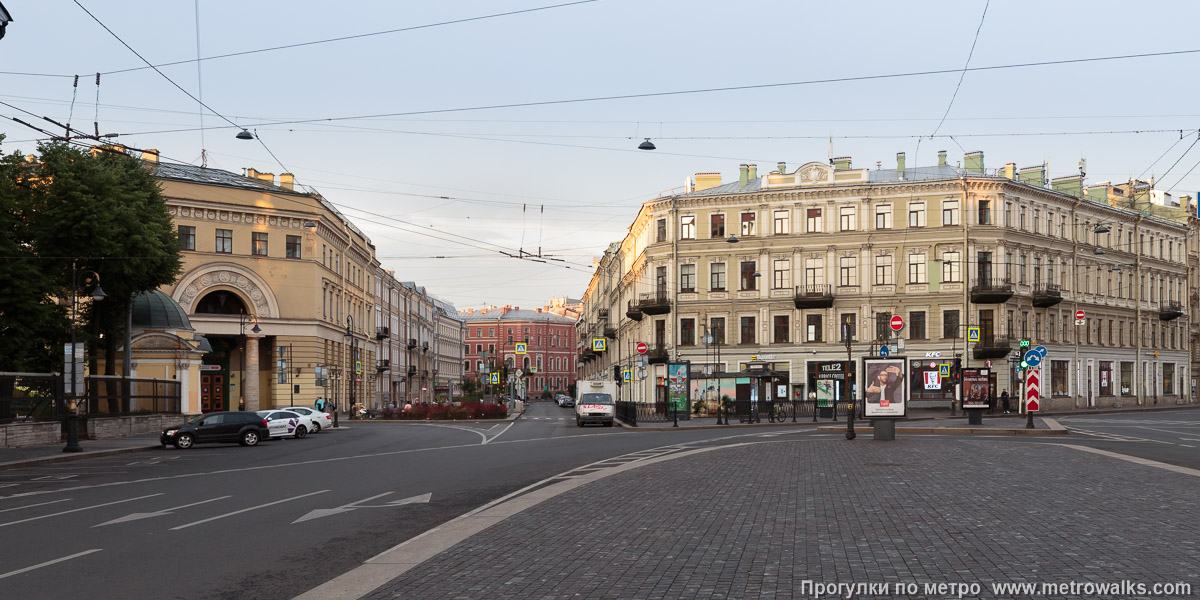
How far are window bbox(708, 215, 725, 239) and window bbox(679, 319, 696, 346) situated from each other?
583cm

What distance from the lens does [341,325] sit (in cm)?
7675

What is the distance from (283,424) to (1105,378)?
5857cm

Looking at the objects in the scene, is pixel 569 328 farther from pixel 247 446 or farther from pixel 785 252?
pixel 247 446

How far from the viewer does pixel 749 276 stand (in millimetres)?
68125

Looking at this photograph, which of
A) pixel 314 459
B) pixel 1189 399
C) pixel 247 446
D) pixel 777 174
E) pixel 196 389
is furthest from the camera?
pixel 1189 399

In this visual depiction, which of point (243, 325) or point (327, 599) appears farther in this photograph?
point (243, 325)

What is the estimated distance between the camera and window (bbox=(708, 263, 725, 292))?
68938 millimetres

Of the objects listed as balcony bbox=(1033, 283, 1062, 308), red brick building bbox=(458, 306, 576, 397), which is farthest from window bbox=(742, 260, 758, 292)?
red brick building bbox=(458, 306, 576, 397)

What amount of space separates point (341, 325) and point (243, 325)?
13.2m

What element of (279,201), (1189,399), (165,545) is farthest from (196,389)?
(1189,399)

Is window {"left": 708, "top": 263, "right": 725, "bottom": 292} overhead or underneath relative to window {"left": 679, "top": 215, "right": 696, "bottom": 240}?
underneath

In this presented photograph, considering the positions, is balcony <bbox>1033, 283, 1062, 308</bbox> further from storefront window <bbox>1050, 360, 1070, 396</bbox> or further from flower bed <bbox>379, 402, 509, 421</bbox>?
flower bed <bbox>379, 402, 509, 421</bbox>

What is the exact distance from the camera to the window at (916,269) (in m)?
65.8

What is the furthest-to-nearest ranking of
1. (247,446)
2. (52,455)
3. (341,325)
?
(341,325) < (247,446) < (52,455)
